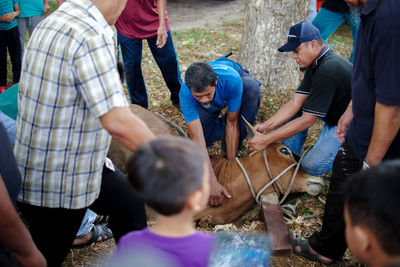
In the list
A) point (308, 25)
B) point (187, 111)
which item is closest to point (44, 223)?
point (187, 111)

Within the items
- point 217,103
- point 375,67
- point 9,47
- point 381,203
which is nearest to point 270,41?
point 217,103

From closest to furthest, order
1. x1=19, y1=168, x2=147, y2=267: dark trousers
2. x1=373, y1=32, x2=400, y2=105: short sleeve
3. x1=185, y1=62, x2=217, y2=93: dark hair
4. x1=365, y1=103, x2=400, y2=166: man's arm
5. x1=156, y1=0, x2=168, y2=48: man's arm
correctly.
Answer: x1=373, y1=32, x2=400, y2=105: short sleeve, x1=365, y1=103, x2=400, y2=166: man's arm, x1=19, y1=168, x2=147, y2=267: dark trousers, x1=185, y1=62, x2=217, y2=93: dark hair, x1=156, y1=0, x2=168, y2=48: man's arm

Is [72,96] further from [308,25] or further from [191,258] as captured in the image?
[308,25]

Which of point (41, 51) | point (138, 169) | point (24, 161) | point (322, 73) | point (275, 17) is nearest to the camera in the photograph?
point (138, 169)

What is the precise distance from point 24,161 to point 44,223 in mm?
427

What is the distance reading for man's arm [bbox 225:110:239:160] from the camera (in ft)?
13.0

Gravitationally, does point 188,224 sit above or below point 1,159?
below

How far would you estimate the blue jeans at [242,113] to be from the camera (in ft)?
13.1

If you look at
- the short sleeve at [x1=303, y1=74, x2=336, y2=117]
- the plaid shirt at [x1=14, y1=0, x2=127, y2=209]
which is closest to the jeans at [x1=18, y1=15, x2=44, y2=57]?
the plaid shirt at [x1=14, y1=0, x2=127, y2=209]

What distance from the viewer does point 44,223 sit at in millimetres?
2168

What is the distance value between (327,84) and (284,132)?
0.60 metres

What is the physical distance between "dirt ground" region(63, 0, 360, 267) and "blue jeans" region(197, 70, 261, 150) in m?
0.73

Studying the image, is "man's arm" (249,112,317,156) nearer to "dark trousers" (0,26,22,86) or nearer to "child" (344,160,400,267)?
"child" (344,160,400,267)

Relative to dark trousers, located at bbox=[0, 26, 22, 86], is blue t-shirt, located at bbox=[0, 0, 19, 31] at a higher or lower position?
higher
